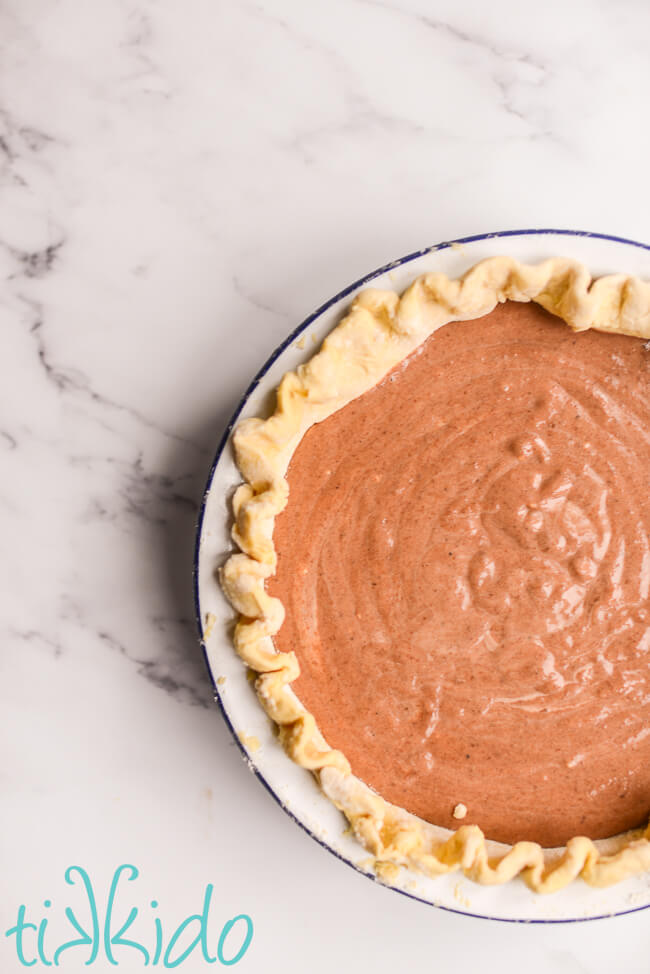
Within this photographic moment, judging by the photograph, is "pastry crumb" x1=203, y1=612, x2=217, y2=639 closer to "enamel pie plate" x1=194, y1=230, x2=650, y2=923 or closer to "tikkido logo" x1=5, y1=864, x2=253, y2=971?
"enamel pie plate" x1=194, y1=230, x2=650, y2=923

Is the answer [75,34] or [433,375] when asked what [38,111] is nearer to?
[75,34]

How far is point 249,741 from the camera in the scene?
1390 mm

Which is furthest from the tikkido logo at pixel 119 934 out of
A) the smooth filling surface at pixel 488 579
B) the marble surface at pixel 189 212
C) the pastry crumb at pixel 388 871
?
the smooth filling surface at pixel 488 579

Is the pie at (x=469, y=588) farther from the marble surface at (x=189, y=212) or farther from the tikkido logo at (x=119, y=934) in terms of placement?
the tikkido logo at (x=119, y=934)

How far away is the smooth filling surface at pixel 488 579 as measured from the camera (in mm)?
1385

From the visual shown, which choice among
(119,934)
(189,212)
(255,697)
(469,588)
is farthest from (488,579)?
(119,934)

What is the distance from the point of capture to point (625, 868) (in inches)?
53.9

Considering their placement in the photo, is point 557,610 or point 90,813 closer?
point 557,610

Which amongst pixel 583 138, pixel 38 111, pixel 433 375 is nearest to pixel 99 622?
pixel 433 375

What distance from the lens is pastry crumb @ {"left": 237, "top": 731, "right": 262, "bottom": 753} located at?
1.39m

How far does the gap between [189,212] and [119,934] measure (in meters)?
1.34

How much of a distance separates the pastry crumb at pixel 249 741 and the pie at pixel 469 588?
4cm

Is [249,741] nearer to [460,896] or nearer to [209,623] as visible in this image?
[209,623]

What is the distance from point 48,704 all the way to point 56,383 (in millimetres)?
587
